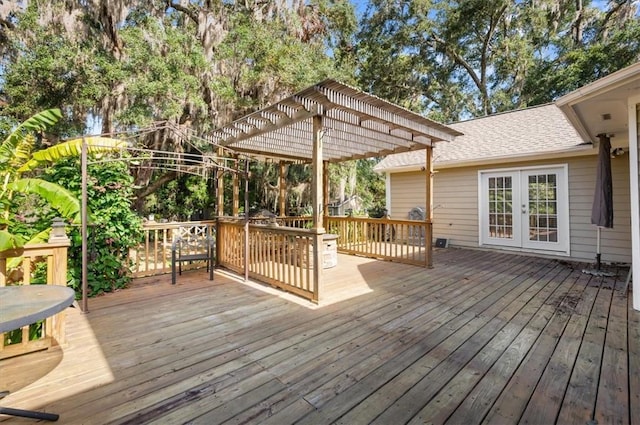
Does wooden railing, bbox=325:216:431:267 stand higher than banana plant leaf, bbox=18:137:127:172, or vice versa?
banana plant leaf, bbox=18:137:127:172

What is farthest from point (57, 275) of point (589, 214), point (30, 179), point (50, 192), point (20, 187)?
point (589, 214)

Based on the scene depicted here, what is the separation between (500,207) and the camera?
7.39m

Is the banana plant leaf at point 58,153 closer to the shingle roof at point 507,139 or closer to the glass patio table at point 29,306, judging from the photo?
the glass patio table at point 29,306

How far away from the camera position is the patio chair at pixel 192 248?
461 centimetres

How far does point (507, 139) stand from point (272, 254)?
698cm

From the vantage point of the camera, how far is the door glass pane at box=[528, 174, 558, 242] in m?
6.62

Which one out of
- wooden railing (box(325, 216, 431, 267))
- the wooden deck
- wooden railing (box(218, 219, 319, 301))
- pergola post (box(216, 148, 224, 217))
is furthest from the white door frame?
pergola post (box(216, 148, 224, 217))

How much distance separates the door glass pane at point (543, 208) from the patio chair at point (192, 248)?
7165 millimetres

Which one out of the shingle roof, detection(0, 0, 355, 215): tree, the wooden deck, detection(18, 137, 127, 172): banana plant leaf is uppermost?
detection(0, 0, 355, 215): tree

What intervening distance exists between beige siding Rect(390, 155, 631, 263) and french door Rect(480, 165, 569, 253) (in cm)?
15

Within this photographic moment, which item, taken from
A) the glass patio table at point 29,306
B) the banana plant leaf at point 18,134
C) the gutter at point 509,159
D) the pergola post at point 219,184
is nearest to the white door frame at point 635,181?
the gutter at point 509,159

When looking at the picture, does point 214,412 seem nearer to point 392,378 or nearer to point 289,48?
point 392,378

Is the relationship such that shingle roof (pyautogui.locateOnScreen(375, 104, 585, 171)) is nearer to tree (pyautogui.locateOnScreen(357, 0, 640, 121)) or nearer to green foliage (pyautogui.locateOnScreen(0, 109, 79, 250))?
tree (pyautogui.locateOnScreen(357, 0, 640, 121))

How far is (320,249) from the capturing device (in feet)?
12.2
